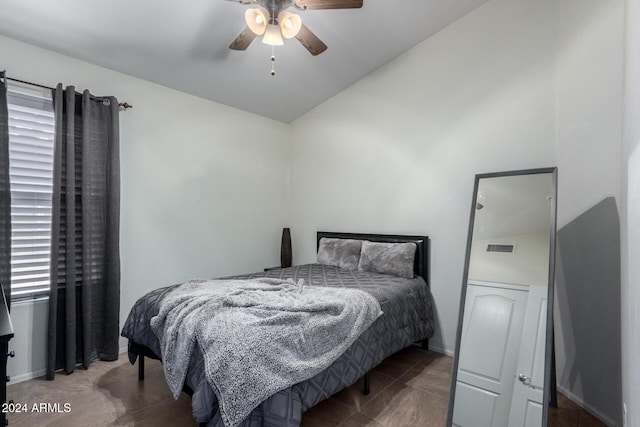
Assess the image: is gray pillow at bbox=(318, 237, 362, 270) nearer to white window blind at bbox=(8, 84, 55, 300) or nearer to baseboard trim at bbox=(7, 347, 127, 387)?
white window blind at bbox=(8, 84, 55, 300)

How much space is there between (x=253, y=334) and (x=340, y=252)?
6.72 feet

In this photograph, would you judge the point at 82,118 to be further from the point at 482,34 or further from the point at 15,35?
the point at 482,34

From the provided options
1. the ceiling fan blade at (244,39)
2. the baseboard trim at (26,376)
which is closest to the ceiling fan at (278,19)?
the ceiling fan blade at (244,39)

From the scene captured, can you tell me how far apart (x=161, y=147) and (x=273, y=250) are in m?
1.94

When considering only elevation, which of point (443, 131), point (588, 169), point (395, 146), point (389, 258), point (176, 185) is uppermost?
point (443, 131)

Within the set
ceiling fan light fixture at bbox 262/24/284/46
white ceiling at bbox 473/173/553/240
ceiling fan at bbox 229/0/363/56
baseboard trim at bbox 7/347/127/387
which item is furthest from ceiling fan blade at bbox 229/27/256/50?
baseboard trim at bbox 7/347/127/387

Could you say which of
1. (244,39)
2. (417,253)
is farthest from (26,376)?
(417,253)

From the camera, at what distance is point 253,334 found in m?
1.57

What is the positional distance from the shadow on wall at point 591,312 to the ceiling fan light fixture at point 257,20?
2.52m

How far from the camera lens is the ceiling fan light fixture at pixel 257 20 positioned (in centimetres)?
203

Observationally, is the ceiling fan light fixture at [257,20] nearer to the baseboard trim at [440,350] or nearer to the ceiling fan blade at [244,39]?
the ceiling fan blade at [244,39]

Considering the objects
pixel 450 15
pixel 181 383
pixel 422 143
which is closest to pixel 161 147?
pixel 181 383

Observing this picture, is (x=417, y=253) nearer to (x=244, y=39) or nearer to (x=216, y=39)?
(x=244, y=39)

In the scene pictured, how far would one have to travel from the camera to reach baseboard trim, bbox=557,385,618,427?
1.92 m
